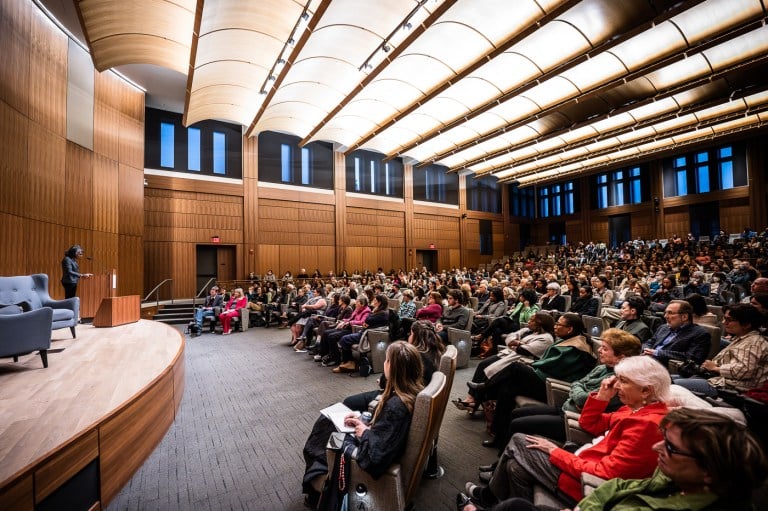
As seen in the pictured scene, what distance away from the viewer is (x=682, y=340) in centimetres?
301

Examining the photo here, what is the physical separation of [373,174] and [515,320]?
41.0ft

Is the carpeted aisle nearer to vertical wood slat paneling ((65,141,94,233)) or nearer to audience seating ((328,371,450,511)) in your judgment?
audience seating ((328,371,450,511))

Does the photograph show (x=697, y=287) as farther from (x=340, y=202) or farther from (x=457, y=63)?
(x=340, y=202)

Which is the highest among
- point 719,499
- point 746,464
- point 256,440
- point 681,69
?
point 681,69

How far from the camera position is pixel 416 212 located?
17656 millimetres

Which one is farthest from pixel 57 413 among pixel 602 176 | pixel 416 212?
pixel 602 176

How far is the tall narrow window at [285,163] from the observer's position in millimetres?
14062

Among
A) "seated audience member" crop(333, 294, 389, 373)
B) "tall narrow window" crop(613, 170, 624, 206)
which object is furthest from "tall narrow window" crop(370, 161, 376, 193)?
"tall narrow window" crop(613, 170, 624, 206)

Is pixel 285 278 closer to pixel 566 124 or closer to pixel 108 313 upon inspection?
pixel 108 313

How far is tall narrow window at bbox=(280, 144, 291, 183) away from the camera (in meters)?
14.1

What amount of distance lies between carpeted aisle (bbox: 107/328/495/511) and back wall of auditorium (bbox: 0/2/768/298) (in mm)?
4742

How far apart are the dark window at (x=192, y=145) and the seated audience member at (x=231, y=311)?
5.94 m

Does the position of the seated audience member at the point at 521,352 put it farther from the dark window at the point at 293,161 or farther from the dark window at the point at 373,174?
the dark window at the point at 373,174

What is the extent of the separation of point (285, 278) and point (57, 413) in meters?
10.6
